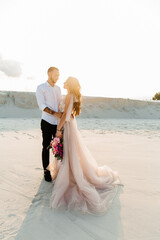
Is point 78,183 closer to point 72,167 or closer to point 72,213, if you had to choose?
point 72,167

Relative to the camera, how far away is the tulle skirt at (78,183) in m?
2.39

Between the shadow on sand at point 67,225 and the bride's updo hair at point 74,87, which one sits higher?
the bride's updo hair at point 74,87

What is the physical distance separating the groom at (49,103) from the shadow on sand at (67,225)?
3.12ft

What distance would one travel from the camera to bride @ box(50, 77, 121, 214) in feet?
7.88

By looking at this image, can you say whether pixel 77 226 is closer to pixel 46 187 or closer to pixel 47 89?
pixel 46 187

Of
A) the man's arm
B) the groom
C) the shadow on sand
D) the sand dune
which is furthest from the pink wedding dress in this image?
the sand dune

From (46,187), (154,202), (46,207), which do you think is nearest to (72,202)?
(46,207)

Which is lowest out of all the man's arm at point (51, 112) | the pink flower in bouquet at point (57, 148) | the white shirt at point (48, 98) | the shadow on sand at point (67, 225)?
the shadow on sand at point (67, 225)

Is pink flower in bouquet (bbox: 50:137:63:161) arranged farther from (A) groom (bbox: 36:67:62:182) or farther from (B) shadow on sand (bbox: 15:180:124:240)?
(B) shadow on sand (bbox: 15:180:124:240)

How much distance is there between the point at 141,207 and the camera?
247 centimetres

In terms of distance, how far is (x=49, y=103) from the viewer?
3.06 meters

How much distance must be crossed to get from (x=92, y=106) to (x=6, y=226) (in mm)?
15577

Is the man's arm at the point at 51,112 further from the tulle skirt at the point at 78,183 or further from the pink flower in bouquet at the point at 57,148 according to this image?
the pink flower in bouquet at the point at 57,148

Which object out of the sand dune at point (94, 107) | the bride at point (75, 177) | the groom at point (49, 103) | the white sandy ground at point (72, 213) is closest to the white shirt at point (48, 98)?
the groom at point (49, 103)
